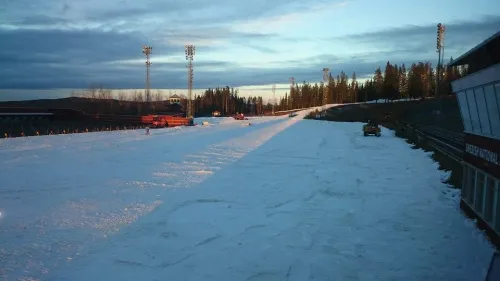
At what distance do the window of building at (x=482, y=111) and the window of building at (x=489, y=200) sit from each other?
1.19m

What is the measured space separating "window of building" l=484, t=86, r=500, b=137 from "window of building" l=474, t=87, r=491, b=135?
0.81 ft

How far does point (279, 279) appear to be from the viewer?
314 inches

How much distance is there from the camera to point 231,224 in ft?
37.3

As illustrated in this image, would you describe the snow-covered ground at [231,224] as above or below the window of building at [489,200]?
below

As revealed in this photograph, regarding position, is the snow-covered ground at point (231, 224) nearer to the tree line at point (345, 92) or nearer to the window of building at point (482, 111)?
the window of building at point (482, 111)

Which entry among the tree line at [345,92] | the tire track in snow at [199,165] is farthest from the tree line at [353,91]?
the tire track in snow at [199,165]

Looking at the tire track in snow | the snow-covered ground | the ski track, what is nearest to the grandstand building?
the snow-covered ground

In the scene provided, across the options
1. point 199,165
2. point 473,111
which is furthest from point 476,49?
point 199,165

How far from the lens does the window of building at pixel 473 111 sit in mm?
10570

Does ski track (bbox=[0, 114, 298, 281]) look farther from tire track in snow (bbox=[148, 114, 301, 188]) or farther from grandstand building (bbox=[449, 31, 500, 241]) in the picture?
grandstand building (bbox=[449, 31, 500, 241])

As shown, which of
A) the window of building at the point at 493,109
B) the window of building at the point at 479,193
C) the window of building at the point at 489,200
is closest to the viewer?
the window of building at the point at 493,109

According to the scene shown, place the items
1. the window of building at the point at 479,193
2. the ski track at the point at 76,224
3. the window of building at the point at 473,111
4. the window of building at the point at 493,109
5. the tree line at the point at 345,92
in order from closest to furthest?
the ski track at the point at 76,224, the window of building at the point at 493,109, the window of building at the point at 473,111, the window of building at the point at 479,193, the tree line at the point at 345,92

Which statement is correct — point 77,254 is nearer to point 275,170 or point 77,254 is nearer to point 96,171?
point 96,171

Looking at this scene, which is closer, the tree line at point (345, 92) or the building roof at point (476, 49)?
the building roof at point (476, 49)
